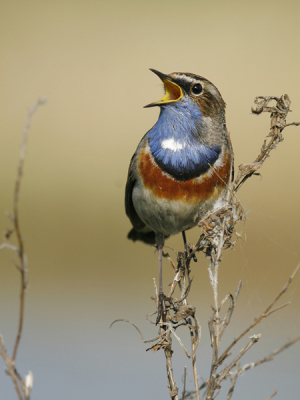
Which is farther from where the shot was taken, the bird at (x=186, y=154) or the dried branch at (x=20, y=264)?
the bird at (x=186, y=154)

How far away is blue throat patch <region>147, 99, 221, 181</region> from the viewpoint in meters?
3.38

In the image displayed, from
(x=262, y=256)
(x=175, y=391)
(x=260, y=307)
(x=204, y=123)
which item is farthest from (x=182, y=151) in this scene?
(x=262, y=256)

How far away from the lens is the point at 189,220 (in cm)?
358

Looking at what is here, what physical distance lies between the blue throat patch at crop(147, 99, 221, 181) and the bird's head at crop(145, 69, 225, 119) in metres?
0.04

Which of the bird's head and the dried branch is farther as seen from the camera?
the bird's head

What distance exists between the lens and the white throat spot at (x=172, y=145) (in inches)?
134

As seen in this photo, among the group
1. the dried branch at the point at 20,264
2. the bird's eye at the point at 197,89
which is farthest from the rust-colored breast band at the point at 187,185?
the dried branch at the point at 20,264

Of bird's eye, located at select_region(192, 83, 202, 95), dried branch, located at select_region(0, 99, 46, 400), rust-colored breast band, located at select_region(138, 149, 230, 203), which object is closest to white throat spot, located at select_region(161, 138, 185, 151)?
rust-colored breast band, located at select_region(138, 149, 230, 203)

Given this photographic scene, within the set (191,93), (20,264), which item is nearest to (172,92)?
(191,93)

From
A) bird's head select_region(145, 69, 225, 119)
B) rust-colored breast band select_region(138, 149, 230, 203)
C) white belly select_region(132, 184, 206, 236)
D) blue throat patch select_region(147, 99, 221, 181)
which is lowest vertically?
white belly select_region(132, 184, 206, 236)

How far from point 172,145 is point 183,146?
8cm

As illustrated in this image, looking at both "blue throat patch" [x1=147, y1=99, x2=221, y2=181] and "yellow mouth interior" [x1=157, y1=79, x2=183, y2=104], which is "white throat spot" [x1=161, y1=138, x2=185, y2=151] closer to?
"blue throat patch" [x1=147, y1=99, x2=221, y2=181]

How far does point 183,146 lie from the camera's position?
3.40 m

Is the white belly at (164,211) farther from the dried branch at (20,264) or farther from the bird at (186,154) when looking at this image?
the dried branch at (20,264)
